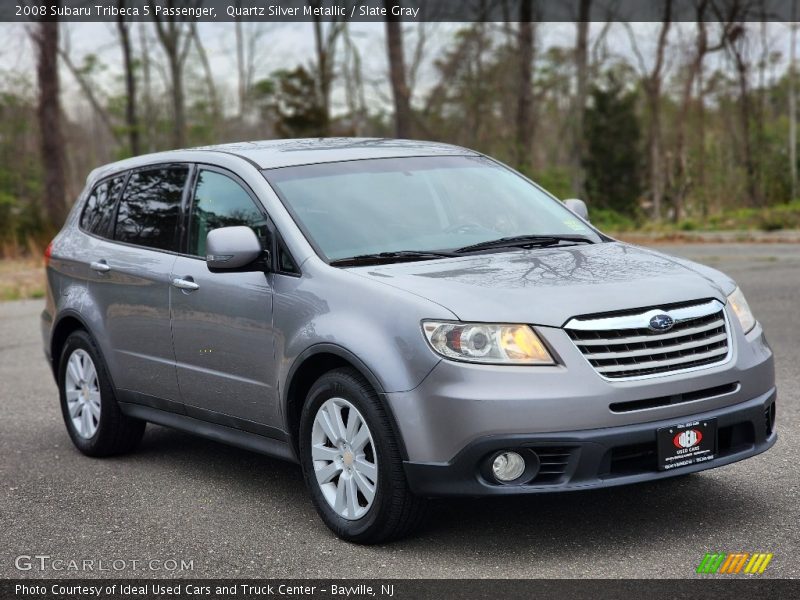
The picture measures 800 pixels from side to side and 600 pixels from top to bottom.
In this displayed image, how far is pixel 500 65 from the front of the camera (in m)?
53.8

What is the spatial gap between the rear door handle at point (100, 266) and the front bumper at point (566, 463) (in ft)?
9.55

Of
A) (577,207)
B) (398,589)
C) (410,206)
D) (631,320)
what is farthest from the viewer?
(577,207)

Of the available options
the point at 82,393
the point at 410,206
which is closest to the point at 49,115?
the point at 82,393

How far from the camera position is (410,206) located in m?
5.76

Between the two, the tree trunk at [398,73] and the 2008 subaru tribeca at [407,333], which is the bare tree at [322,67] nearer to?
the tree trunk at [398,73]

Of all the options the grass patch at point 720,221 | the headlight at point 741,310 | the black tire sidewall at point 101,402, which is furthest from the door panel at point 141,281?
the grass patch at point 720,221

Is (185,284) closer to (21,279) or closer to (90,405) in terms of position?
(90,405)

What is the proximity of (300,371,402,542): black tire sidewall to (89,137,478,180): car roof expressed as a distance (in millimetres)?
1415

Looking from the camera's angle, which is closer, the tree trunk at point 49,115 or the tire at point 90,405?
the tire at point 90,405

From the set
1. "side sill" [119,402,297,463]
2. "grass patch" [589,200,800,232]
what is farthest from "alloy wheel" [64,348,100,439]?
"grass patch" [589,200,800,232]

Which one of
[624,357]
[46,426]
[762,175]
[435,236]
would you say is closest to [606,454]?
[624,357]

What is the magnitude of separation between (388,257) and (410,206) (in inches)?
21.8

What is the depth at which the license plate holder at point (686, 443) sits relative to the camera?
4555mm

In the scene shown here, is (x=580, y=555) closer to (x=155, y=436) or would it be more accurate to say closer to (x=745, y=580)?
(x=745, y=580)
